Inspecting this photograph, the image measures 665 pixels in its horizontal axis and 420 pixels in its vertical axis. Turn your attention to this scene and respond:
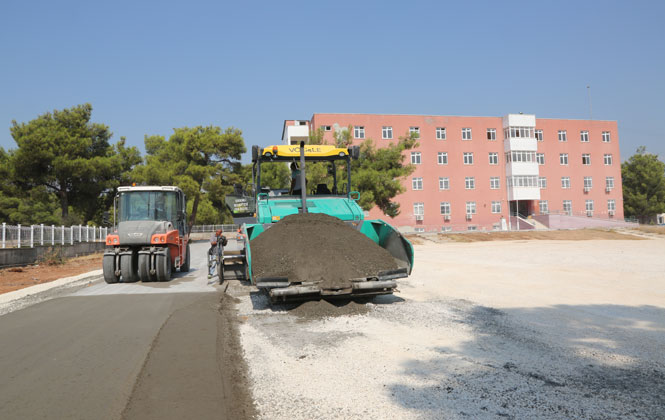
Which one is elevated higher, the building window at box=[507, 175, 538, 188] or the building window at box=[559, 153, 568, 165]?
the building window at box=[559, 153, 568, 165]

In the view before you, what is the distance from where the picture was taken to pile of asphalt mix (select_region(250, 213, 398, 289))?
22.9 feet

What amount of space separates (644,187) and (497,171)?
23725mm

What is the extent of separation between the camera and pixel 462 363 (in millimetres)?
4422

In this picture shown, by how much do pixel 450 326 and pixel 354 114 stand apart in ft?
131

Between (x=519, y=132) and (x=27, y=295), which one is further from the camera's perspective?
(x=519, y=132)

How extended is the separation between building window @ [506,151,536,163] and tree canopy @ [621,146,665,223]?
19206 millimetres

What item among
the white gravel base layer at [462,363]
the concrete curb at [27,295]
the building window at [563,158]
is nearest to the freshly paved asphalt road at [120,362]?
the white gravel base layer at [462,363]

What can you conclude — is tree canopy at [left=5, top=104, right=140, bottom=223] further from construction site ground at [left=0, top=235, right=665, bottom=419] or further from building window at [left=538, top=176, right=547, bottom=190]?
building window at [left=538, top=176, right=547, bottom=190]

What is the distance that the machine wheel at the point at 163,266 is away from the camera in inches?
476

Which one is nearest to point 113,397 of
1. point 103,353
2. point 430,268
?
point 103,353

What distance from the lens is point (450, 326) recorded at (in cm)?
602

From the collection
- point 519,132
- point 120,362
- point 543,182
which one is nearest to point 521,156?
point 519,132

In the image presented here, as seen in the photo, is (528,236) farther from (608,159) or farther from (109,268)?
(109,268)

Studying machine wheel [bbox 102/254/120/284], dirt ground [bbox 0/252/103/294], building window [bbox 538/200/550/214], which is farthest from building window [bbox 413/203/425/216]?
machine wheel [bbox 102/254/120/284]
